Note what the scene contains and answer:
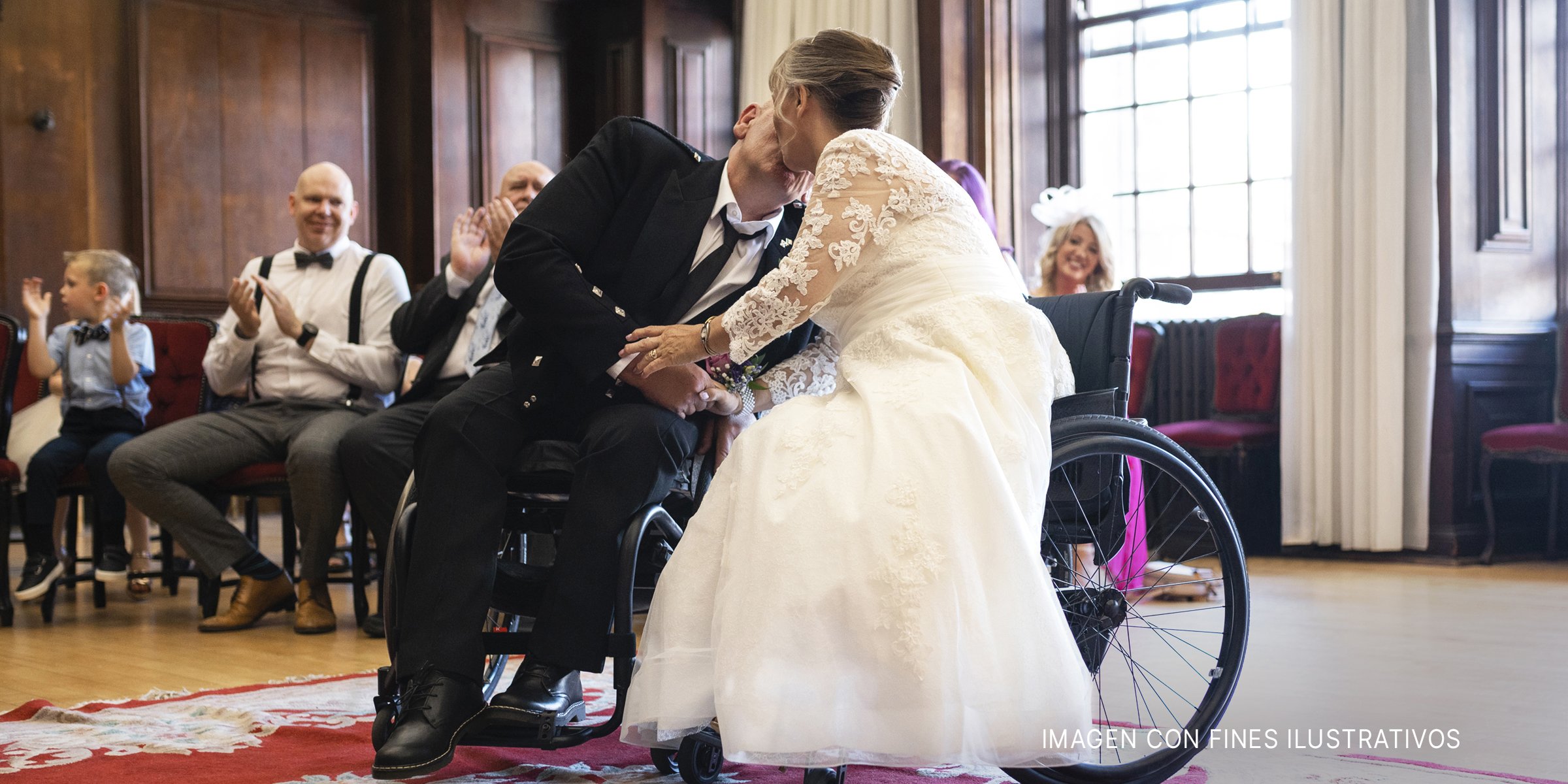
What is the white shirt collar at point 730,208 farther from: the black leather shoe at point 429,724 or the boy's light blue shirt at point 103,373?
the boy's light blue shirt at point 103,373

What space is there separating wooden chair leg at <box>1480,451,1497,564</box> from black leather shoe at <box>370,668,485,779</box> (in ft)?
15.1

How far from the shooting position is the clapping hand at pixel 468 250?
3.97 metres

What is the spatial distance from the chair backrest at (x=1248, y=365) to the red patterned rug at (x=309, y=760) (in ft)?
12.7

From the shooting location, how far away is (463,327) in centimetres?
400

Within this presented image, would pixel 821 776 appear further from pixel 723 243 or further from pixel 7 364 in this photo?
pixel 7 364

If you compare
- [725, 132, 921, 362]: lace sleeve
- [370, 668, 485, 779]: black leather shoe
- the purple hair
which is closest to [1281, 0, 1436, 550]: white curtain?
the purple hair

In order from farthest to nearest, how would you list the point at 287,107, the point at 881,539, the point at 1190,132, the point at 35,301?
the point at 287,107
the point at 1190,132
the point at 35,301
the point at 881,539

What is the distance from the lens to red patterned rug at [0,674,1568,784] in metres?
2.18

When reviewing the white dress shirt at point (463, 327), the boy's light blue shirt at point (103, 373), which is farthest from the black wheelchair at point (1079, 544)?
the boy's light blue shirt at point (103, 373)

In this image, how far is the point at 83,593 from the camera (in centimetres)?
498

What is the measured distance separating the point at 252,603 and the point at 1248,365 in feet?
13.6

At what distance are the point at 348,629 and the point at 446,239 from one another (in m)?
3.88

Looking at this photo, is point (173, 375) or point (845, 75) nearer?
point (845, 75)

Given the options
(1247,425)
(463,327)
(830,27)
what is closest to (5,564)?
(463,327)
